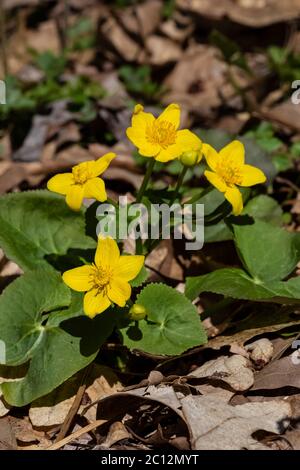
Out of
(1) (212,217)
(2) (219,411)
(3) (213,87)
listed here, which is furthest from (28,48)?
(2) (219,411)

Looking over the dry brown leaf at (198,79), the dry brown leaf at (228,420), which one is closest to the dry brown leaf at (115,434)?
the dry brown leaf at (228,420)

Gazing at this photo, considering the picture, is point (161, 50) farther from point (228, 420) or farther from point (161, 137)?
point (228, 420)

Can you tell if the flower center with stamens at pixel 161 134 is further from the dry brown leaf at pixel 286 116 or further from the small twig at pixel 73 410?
the dry brown leaf at pixel 286 116

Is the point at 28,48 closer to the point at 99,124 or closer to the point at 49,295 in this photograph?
the point at 99,124

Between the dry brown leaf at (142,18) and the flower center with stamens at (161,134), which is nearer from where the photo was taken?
the flower center with stamens at (161,134)

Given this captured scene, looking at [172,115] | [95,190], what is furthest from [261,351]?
[172,115]

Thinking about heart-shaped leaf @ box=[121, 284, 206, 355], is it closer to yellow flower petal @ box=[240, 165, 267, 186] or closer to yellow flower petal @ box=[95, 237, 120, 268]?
yellow flower petal @ box=[95, 237, 120, 268]
